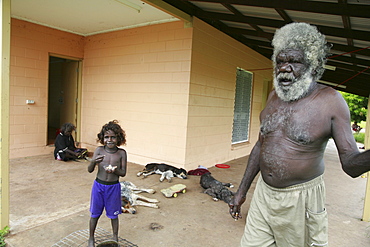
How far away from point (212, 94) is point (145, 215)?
3.38m

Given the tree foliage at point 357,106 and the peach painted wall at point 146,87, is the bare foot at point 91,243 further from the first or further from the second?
the tree foliage at point 357,106

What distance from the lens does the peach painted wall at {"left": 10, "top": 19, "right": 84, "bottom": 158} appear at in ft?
18.4

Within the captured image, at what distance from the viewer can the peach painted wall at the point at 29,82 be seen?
18.4 ft

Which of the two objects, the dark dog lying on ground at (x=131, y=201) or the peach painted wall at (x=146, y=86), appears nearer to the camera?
the dark dog lying on ground at (x=131, y=201)

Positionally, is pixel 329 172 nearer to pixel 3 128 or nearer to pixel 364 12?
pixel 364 12

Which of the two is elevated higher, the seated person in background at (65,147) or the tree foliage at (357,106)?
the tree foliage at (357,106)

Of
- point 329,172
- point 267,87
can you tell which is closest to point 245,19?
point 329,172

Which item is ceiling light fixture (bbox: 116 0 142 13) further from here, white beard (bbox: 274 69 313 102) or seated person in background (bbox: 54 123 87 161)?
white beard (bbox: 274 69 313 102)

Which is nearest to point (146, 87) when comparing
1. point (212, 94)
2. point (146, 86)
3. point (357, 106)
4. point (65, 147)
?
point (146, 86)

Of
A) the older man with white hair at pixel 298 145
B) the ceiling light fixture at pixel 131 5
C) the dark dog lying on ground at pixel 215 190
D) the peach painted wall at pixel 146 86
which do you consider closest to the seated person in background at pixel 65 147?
the peach painted wall at pixel 146 86

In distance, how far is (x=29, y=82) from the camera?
586 centimetres

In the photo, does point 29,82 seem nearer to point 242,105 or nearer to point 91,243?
point 91,243

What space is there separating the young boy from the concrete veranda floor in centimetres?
47

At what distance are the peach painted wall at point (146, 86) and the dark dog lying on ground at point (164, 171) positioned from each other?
0.25 m
